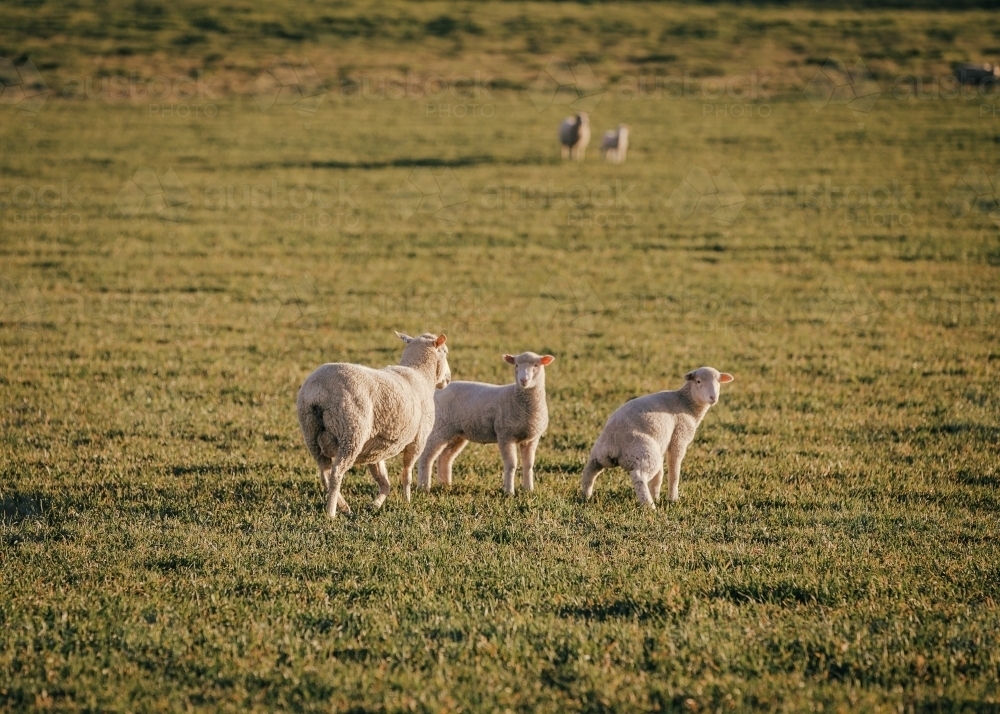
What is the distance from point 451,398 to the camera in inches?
377

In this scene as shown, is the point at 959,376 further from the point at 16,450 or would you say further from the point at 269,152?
the point at 269,152

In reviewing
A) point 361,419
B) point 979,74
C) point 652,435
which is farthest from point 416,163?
point 979,74

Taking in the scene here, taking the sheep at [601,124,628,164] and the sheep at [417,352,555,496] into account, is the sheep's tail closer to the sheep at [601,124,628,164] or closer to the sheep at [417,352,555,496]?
the sheep at [417,352,555,496]

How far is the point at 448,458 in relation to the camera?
9.85 m

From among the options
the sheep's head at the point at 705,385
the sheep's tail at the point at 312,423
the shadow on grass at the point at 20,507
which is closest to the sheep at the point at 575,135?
the sheep's head at the point at 705,385

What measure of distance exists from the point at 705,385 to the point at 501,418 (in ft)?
6.25

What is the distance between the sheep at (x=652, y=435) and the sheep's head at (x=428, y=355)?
171cm

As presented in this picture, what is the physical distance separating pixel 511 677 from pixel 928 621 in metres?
2.84

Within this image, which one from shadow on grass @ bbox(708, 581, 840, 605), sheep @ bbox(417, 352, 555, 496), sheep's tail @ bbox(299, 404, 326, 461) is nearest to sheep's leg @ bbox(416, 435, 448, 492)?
sheep @ bbox(417, 352, 555, 496)

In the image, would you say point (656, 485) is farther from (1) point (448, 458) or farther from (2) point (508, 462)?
(1) point (448, 458)

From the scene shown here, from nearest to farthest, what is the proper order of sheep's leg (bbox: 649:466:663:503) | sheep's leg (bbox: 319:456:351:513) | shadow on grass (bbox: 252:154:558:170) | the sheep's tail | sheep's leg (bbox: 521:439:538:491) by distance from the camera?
the sheep's tail
sheep's leg (bbox: 319:456:351:513)
sheep's leg (bbox: 649:466:663:503)
sheep's leg (bbox: 521:439:538:491)
shadow on grass (bbox: 252:154:558:170)

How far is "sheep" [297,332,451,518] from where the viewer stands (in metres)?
8.23

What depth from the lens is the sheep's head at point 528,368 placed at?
8945 millimetres

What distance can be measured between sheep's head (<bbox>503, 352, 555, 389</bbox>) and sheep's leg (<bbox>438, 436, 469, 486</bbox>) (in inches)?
40.8
